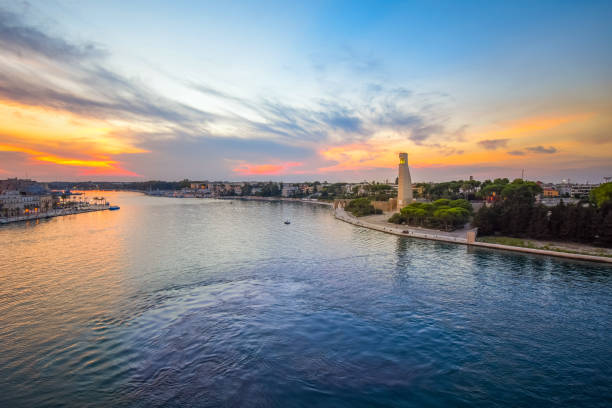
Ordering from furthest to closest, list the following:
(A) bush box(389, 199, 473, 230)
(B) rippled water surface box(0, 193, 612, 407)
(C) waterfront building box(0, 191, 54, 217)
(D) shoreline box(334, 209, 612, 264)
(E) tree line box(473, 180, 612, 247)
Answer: (C) waterfront building box(0, 191, 54, 217) → (A) bush box(389, 199, 473, 230) → (E) tree line box(473, 180, 612, 247) → (D) shoreline box(334, 209, 612, 264) → (B) rippled water surface box(0, 193, 612, 407)

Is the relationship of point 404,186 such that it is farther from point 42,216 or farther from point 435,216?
Answer: point 42,216

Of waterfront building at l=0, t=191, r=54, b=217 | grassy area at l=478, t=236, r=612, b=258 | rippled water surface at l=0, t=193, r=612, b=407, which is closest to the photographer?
rippled water surface at l=0, t=193, r=612, b=407

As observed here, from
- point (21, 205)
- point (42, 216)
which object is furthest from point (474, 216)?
point (21, 205)

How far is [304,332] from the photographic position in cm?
1212

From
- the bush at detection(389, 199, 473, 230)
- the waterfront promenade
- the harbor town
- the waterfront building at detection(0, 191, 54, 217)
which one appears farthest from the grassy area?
the waterfront building at detection(0, 191, 54, 217)

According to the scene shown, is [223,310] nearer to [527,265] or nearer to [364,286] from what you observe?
[364,286]

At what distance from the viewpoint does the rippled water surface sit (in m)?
Answer: 8.85

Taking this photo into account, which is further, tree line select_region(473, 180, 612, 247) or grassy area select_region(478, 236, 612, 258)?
tree line select_region(473, 180, 612, 247)

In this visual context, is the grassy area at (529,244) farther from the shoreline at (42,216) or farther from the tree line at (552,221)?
the shoreline at (42,216)

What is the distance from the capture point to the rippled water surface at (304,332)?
29.0 feet

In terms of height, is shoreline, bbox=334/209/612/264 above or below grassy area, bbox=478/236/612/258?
below

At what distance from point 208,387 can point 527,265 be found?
22256 millimetres

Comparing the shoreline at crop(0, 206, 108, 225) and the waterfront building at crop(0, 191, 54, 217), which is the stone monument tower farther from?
the waterfront building at crop(0, 191, 54, 217)

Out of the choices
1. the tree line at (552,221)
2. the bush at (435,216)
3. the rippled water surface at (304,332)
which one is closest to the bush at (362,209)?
the bush at (435,216)
